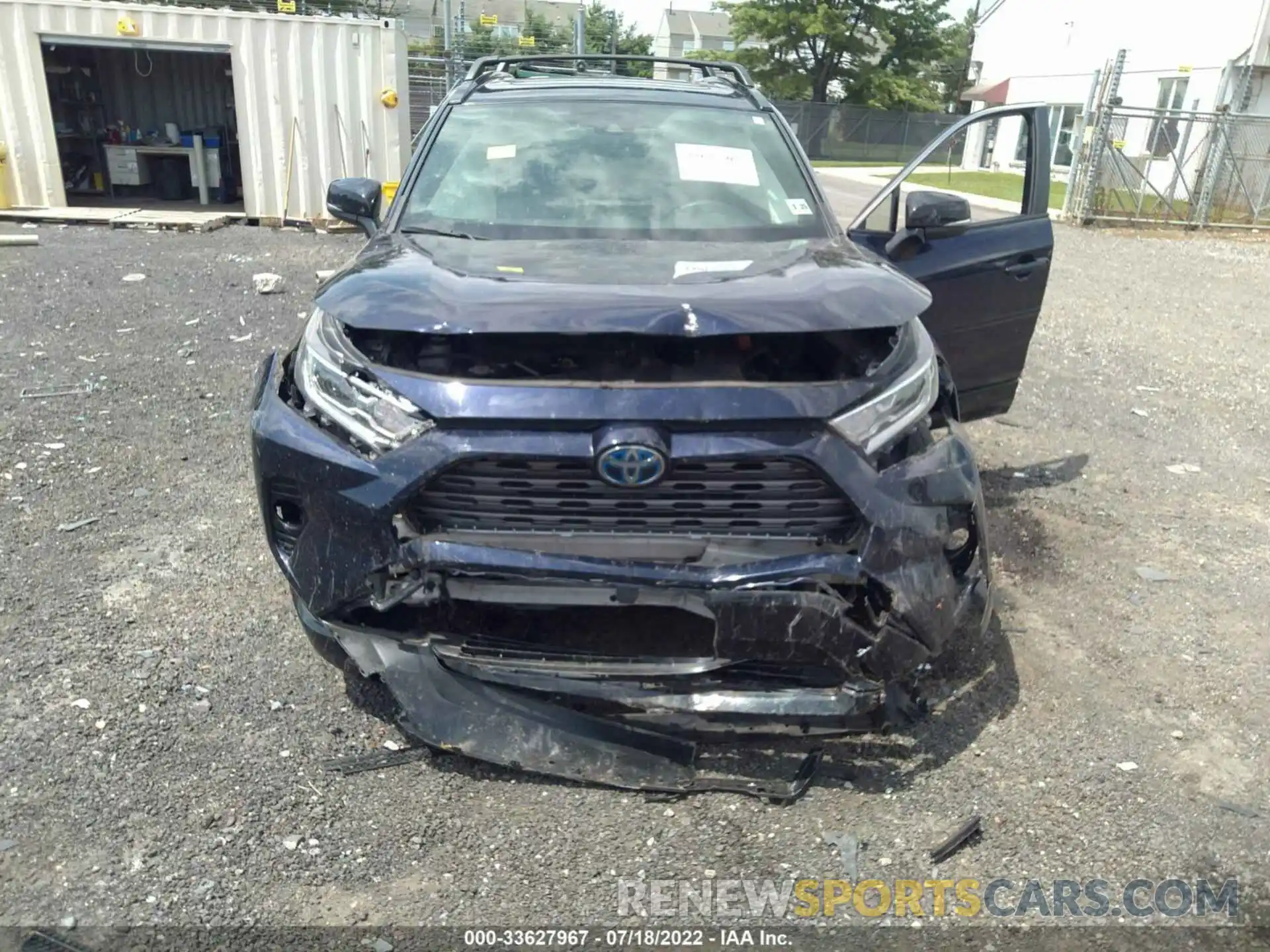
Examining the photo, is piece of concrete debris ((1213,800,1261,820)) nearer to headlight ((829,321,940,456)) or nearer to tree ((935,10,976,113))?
headlight ((829,321,940,456))

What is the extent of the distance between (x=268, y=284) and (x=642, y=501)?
7.26 metres

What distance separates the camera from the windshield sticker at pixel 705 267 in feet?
9.65

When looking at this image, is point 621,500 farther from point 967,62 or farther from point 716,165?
point 967,62

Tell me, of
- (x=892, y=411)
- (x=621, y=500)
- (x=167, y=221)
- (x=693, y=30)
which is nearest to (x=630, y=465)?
(x=621, y=500)

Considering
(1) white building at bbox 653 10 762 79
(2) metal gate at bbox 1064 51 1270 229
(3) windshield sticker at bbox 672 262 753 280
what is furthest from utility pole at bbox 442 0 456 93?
(1) white building at bbox 653 10 762 79

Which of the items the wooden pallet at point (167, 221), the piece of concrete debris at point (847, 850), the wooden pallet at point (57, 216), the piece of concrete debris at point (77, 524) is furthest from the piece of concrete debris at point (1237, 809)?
the wooden pallet at point (57, 216)

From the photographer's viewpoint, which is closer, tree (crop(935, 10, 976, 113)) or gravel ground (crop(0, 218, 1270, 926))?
gravel ground (crop(0, 218, 1270, 926))

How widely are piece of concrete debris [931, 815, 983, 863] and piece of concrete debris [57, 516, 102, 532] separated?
3612 mm

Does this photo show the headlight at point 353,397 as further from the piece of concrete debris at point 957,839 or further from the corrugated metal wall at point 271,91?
the corrugated metal wall at point 271,91

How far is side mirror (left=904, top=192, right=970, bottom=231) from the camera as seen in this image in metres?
3.93

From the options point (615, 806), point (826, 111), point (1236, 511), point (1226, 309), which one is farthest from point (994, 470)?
point (826, 111)

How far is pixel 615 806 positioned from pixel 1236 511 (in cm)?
382

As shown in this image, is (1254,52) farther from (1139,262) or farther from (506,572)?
(506,572)

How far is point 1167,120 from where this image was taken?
18.2 metres
